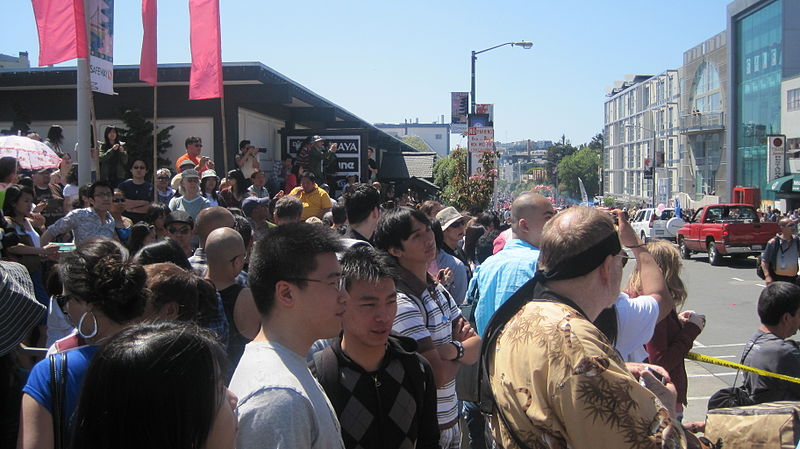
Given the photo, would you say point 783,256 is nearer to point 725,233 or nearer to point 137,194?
point 137,194

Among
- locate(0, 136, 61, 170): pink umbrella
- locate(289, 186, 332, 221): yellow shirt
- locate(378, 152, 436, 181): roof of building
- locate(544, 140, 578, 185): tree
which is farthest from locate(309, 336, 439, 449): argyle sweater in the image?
locate(544, 140, 578, 185): tree

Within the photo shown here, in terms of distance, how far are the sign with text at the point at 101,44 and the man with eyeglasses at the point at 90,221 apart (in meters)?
1.85

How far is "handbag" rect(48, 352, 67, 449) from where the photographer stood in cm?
236

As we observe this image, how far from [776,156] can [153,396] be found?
179 ft

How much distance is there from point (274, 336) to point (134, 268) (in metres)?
0.89

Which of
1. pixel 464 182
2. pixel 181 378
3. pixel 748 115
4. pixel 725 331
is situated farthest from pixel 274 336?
pixel 748 115

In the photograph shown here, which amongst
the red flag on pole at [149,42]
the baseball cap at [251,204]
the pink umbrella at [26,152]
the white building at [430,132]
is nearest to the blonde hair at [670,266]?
the baseball cap at [251,204]

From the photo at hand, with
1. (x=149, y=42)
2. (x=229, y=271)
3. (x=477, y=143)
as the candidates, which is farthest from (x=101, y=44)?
(x=477, y=143)

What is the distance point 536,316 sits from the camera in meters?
2.29

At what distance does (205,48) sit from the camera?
1059 centimetres

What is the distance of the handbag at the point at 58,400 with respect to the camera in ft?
7.73

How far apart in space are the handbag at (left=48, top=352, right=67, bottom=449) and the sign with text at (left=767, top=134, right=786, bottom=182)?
5355 cm

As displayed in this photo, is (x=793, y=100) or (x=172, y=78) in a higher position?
(x=793, y=100)

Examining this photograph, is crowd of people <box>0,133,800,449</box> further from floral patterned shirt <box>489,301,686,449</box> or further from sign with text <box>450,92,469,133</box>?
sign with text <box>450,92,469,133</box>
